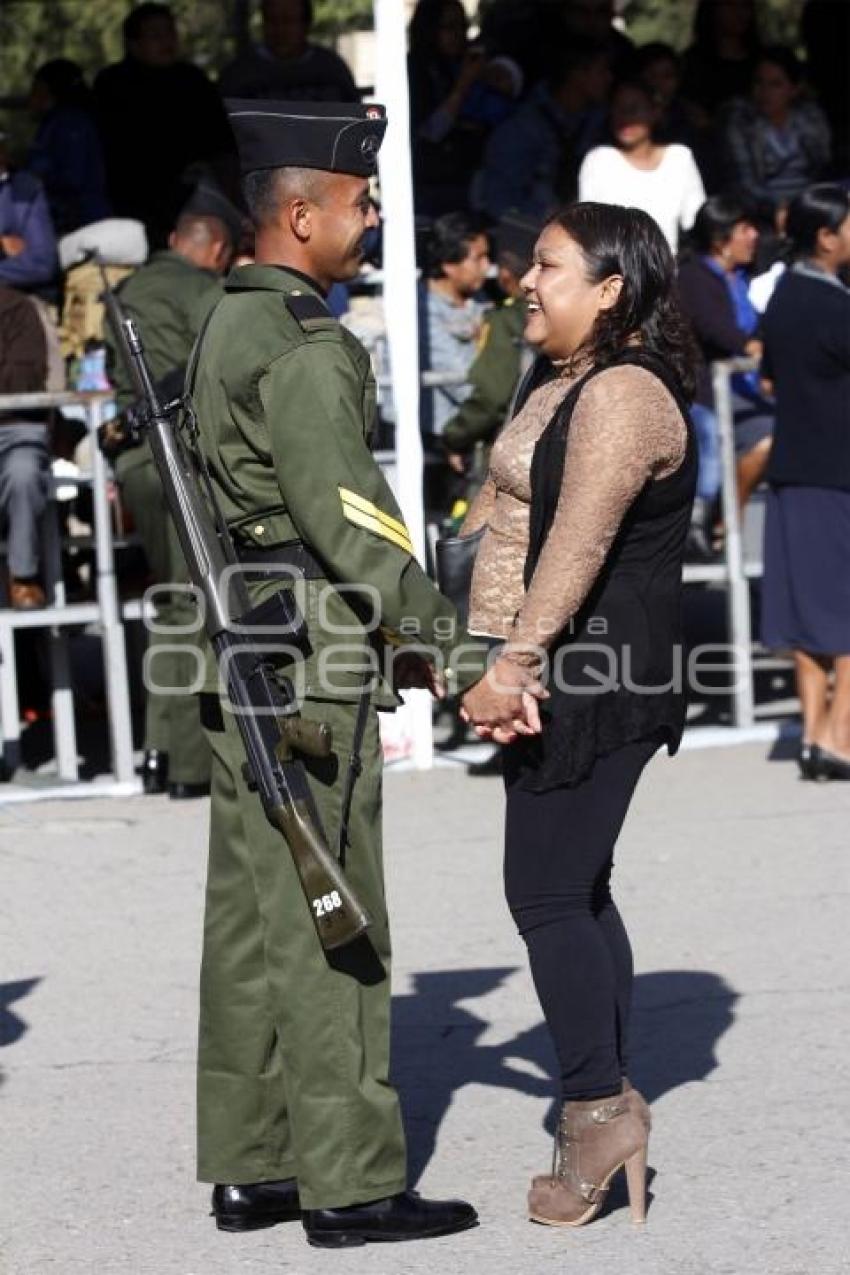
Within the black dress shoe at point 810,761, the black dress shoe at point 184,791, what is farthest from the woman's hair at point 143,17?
the black dress shoe at point 810,761

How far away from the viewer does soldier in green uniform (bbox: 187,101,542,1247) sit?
13.6 feet

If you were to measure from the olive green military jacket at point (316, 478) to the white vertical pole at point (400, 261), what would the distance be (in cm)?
413

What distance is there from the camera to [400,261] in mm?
8531

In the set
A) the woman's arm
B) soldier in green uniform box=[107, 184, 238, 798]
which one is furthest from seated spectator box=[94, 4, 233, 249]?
the woman's arm

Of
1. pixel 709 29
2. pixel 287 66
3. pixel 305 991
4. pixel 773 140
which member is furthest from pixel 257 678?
pixel 709 29

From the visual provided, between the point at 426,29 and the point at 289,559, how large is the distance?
26.0ft

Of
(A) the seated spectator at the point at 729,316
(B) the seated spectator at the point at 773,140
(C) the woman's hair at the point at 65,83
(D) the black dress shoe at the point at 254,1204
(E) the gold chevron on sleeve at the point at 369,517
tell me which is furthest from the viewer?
(B) the seated spectator at the point at 773,140

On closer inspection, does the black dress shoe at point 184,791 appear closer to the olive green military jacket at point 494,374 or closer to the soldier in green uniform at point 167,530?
the soldier in green uniform at point 167,530

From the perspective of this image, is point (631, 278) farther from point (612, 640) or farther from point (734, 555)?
point (734, 555)

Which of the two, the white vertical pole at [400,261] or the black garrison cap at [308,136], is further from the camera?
the white vertical pole at [400,261]

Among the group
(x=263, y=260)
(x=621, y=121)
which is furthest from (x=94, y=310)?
(x=263, y=260)

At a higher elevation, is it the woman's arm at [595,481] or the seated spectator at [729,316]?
the woman's arm at [595,481]

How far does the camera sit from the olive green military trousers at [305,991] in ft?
14.1

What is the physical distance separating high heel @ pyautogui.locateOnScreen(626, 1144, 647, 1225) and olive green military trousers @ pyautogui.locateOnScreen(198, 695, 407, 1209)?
1.32 ft
